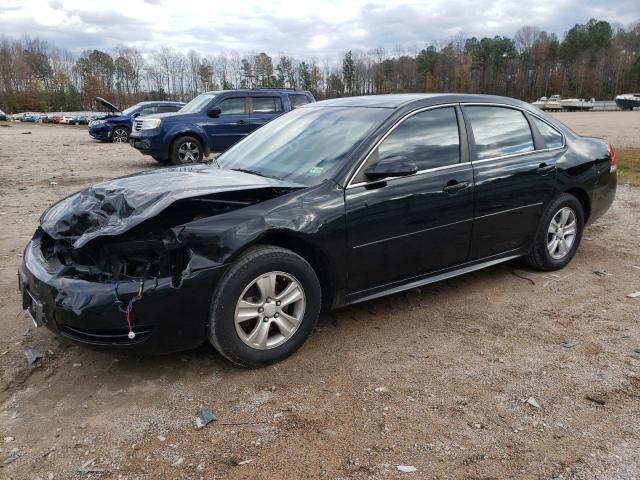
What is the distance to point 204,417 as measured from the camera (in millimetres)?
2797

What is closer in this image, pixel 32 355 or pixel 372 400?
pixel 372 400

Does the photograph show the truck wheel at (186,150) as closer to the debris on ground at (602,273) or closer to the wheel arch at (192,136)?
the wheel arch at (192,136)

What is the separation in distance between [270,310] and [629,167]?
35.5 feet

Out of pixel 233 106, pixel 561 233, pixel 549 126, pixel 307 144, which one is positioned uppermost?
pixel 233 106

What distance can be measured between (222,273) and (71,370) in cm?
122

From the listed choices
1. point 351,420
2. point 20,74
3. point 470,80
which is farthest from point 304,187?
point 470,80

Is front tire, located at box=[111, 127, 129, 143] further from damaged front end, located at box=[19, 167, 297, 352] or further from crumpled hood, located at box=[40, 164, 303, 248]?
damaged front end, located at box=[19, 167, 297, 352]

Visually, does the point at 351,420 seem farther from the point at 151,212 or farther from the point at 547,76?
the point at 547,76

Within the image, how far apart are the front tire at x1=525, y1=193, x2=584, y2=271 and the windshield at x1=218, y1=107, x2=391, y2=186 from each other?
6.43 ft

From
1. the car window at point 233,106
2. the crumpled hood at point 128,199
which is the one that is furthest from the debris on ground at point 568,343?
the car window at point 233,106

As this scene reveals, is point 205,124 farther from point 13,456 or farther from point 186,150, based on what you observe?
point 13,456

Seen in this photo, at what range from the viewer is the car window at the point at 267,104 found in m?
12.7

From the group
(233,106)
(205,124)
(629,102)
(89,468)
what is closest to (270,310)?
(89,468)

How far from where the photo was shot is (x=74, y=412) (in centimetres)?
287
